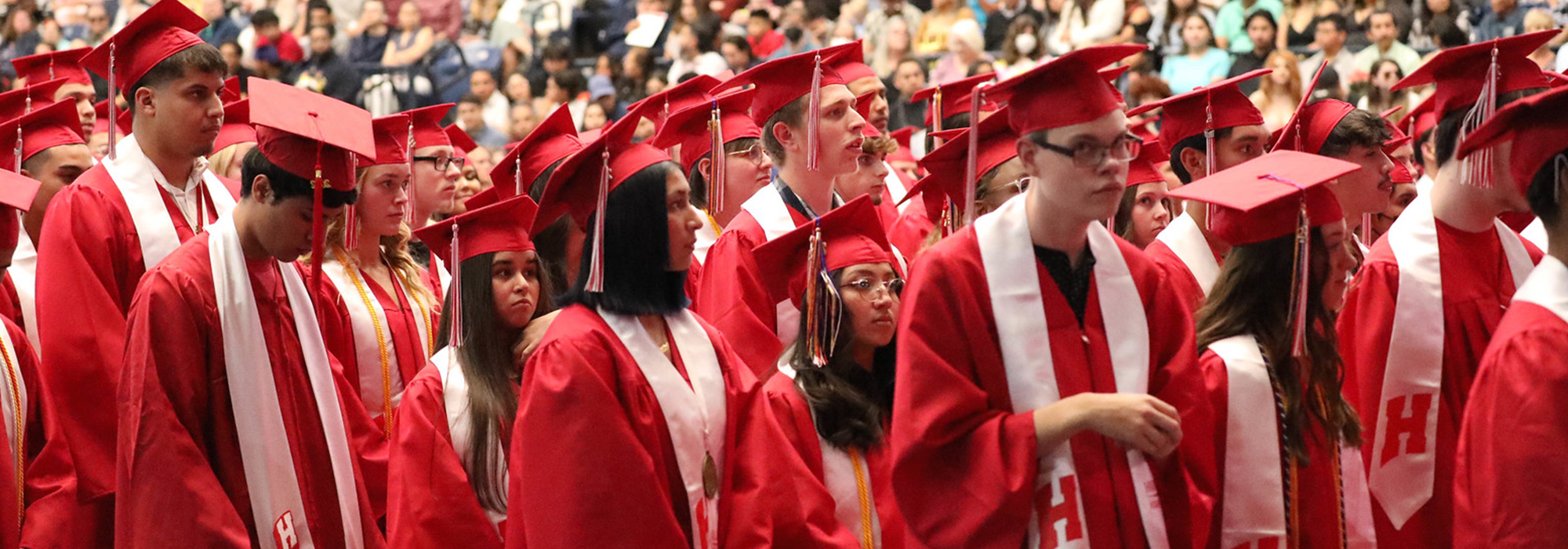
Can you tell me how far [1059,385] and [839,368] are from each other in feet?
4.00

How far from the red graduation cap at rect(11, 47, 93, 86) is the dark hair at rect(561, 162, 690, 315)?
4.09 meters

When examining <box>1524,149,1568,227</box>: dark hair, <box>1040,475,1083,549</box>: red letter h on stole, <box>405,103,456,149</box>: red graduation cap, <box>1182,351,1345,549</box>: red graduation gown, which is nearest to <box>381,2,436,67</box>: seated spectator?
<box>405,103,456,149</box>: red graduation cap

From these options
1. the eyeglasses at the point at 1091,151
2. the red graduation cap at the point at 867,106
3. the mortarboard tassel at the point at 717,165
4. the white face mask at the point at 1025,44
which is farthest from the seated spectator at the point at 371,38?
the eyeglasses at the point at 1091,151

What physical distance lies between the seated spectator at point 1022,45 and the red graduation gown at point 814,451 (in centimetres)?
800

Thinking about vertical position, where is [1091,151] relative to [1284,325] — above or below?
above

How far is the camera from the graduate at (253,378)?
3.68 meters

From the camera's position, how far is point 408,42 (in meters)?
15.4

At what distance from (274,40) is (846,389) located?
12.3 m

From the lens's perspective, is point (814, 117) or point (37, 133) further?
point (37, 133)

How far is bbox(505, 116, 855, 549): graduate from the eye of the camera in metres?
3.34

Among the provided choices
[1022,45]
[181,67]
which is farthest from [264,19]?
[181,67]

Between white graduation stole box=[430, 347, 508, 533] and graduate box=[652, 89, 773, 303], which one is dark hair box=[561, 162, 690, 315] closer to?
white graduation stole box=[430, 347, 508, 533]

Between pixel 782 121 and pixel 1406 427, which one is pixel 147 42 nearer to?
pixel 782 121

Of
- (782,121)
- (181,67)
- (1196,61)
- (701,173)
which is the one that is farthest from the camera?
(1196,61)
